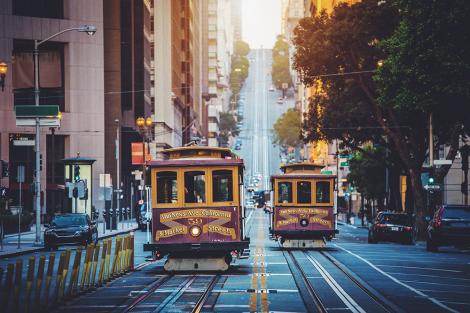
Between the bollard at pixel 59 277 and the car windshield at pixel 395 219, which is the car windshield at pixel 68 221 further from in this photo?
the bollard at pixel 59 277

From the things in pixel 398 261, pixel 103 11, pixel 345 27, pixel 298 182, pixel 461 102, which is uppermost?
pixel 103 11

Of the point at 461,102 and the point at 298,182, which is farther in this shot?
the point at 298,182

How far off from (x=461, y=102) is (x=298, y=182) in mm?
7289

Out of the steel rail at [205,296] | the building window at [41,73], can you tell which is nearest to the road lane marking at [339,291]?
the steel rail at [205,296]

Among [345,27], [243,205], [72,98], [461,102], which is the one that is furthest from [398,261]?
[72,98]

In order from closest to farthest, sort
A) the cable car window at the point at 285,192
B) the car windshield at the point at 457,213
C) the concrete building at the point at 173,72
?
the cable car window at the point at 285,192, the car windshield at the point at 457,213, the concrete building at the point at 173,72

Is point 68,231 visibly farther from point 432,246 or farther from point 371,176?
point 371,176

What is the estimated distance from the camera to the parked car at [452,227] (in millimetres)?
40469

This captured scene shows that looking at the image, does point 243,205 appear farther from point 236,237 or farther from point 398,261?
point 398,261

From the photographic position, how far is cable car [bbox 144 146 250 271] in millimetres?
26547

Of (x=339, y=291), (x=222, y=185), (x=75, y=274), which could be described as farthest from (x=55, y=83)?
(x=339, y=291)

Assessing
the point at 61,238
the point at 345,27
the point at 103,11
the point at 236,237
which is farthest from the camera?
the point at 103,11

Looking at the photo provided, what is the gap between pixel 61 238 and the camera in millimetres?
44188

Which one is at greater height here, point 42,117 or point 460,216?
point 42,117
